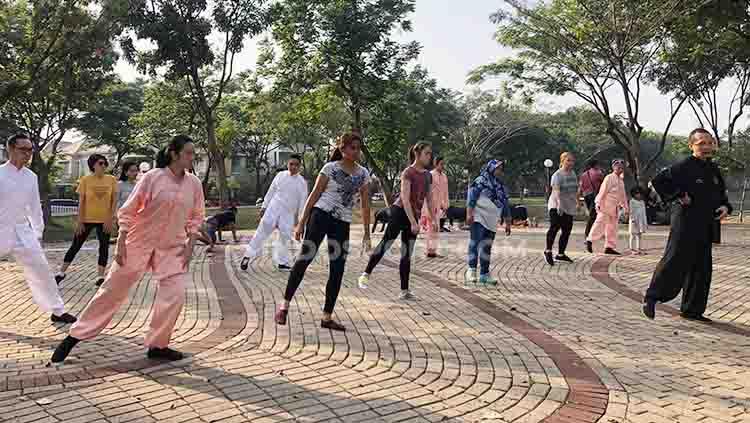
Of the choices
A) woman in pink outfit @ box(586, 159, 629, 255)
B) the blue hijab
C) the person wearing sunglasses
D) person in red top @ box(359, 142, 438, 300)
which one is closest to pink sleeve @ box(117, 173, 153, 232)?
person in red top @ box(359, 142, 438, 300)

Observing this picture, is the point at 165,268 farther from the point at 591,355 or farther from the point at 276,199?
the point at 276,199

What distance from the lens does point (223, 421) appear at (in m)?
3.31

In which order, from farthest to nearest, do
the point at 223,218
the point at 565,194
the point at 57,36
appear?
1. the point at 57,36
2. the point at 223,218
3. the point at 565,194

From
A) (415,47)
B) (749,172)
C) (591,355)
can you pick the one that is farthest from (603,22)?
(591,355)

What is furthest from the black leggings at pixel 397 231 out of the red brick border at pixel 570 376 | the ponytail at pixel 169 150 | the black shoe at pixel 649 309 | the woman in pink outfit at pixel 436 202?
the woman in pink outfit at pixel 436 202

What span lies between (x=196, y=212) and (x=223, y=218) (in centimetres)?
943

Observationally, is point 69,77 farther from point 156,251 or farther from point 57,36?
point 156,251

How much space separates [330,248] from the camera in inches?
214

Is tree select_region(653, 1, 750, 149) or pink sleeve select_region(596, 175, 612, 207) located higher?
tree select_region(653, 1, 750, 149)

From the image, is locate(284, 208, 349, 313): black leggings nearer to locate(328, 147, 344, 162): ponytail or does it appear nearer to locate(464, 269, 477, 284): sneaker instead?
locate(328, 147, 344, 162): ponytail

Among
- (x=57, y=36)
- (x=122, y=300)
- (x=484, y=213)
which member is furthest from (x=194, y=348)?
(x=57, y=36)

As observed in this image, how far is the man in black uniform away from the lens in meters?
5.91

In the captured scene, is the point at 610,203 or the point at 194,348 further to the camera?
the point at 610,203

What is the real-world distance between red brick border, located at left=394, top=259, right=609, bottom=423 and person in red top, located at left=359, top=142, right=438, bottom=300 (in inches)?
34.9
